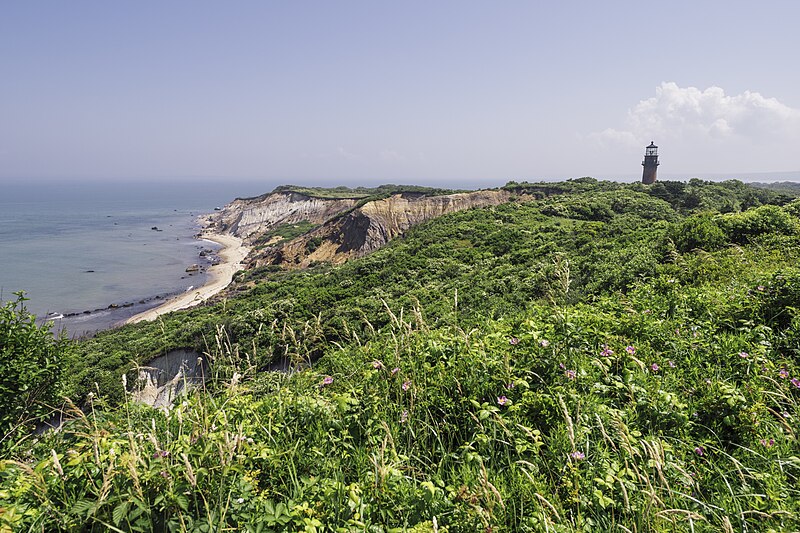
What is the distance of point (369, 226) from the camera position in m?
49.0

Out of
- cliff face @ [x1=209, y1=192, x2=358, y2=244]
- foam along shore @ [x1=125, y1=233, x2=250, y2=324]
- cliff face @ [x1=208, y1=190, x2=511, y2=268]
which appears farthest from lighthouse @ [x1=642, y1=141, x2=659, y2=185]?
foam along shore @ [x1=125, y1=233, x2=250, y2=324]

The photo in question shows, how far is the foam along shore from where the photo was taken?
40.1 metres

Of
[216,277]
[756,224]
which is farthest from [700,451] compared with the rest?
[216,277]

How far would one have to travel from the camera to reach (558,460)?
2.71m

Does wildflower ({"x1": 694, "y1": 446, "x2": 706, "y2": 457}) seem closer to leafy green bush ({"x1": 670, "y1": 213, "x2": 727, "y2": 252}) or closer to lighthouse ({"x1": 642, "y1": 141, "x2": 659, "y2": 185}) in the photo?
leafy green bush ({"x1": 670, "y1": 213, "x2": 727, "y2": 252})

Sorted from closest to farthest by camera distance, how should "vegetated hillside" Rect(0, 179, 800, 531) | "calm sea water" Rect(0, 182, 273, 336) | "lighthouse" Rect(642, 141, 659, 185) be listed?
"vegetated hillside" Rect(0, 179, 800, 531) < "calm sea water" Rect(0, 182, 273, 336) < "lighthouse" Rect(642, 141, 659, 185)

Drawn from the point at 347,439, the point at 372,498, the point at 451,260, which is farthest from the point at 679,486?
the point at 451,260

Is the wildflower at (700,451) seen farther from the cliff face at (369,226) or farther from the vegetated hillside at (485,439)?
the cliff face at (369,226)

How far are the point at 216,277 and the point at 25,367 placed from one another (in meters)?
53.3

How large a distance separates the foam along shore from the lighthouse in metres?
60.4

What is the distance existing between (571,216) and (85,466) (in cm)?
3699

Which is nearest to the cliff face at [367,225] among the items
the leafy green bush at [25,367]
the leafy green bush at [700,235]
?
the leafy green bush at [700,235]

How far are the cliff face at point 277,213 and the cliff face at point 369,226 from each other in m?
24.8

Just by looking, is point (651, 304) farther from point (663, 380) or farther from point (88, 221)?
point (88, 221)
